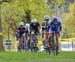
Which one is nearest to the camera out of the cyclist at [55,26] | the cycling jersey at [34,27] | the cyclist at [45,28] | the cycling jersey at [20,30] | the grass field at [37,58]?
the grass field at [37,58]

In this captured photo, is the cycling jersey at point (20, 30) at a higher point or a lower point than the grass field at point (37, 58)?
higher

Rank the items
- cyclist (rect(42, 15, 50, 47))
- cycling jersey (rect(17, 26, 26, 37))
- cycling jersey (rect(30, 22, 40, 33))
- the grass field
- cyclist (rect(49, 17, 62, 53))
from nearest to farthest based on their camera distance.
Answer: the grass field
cyclist (rect(49, 17, 62, 53))
cyclist (rect(42, 15, 50, 47))
cycling jersey (rect(30, 22, 40, 33))
cycling jersey (rect(17, 26, 26, 37))

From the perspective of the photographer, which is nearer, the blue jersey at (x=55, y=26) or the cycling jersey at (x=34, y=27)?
the blue jersey at (x=55, y=26)

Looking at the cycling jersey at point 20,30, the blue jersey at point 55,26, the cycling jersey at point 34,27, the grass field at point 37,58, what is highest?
the blue jersey at point 55,26

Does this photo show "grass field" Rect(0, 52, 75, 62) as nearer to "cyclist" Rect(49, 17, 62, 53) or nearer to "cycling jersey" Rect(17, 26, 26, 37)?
"cyclist" Rect(49, 17, 62, 53)

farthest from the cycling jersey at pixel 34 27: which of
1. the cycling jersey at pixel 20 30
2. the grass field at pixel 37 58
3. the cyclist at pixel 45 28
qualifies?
the grass field at pixel 37 58

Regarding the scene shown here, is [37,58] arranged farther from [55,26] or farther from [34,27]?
[34,27]

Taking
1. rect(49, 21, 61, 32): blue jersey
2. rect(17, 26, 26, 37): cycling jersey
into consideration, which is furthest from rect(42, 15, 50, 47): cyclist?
rect(17, 26, 26, 37): cycling jersey

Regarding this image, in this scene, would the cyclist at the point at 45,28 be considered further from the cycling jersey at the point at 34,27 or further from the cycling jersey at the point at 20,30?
the cycling jersey at the point at 20,30

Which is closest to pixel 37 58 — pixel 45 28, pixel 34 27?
pixel 45 28

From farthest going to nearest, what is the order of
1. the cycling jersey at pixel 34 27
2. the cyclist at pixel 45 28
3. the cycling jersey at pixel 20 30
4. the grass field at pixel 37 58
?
1. the cycling jersey at pixel 20 30
2. the cycling jersey at pixel 34 27
3. the cyclist at pixel 45 28
4. the grass field at pixel 37 58

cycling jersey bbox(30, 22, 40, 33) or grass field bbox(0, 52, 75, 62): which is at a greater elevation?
cycling jersey bbox(30, 22, 40, 33)

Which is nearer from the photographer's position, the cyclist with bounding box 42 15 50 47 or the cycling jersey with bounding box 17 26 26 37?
the cyclist with bounding box 42 15 50 47

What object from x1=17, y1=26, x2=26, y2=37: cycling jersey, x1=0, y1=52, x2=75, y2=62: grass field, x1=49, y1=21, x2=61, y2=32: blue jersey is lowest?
x1=0, y1=52, x2=75, y2=62: grass field
